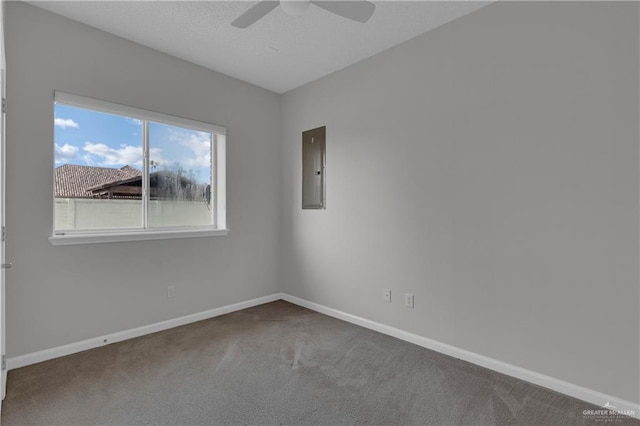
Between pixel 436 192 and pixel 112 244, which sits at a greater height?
pixel 436 192

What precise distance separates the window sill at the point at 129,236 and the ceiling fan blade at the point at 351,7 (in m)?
2.37

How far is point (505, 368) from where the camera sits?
2283mm

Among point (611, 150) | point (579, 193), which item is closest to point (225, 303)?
point (579, 193)

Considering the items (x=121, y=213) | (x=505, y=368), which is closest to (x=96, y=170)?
(x=121, y=213)

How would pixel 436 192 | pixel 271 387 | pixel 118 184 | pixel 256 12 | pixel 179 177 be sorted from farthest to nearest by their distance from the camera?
pixel 179 177, pixel 118 184, pixel 436 192, pixel 271 387, pixel 256 12

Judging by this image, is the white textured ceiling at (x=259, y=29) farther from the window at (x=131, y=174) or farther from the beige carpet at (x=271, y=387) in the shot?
the beige carpet at (x=271, y=387)

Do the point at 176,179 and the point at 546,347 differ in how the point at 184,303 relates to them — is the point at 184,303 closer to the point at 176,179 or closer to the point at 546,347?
the point at 176,179

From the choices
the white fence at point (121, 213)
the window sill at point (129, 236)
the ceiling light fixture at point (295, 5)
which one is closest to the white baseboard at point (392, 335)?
the window sill at point (129, 236)

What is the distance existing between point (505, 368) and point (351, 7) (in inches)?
103

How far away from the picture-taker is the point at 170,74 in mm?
3125

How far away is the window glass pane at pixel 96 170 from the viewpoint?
261cm

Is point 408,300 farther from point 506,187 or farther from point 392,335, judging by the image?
point 506,187

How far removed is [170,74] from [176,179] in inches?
40.0

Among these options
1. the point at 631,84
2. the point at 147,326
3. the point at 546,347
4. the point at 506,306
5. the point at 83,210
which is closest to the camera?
the point at 631,84
